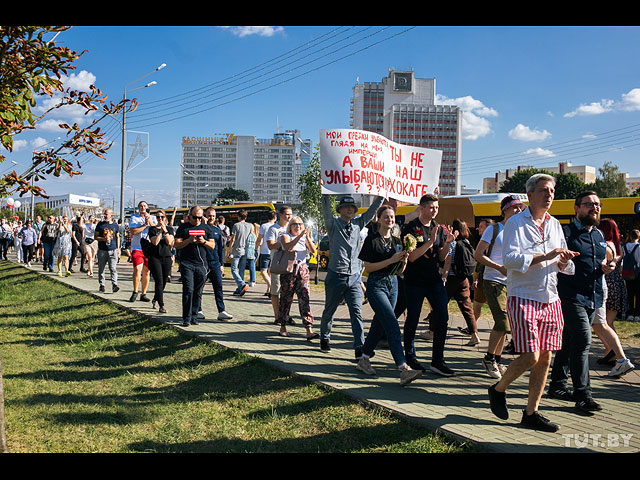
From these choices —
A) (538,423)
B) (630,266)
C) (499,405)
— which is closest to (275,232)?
(499,405)

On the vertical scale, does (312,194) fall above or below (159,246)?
above

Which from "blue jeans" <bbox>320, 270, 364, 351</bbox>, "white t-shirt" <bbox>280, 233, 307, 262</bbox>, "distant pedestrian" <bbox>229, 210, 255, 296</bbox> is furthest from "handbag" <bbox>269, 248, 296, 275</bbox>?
"distant pedestrian" <bbox>229, 210, 255, 296</bbox>

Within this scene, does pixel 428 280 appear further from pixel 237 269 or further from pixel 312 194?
pixel 312 194

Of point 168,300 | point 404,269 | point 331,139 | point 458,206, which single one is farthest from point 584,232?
point 168,300

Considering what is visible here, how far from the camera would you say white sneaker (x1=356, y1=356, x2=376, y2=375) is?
5898mm

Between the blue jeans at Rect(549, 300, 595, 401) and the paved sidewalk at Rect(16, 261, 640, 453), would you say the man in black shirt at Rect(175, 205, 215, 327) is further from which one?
the blue jeans at Rect(549, 300, 595, 401)

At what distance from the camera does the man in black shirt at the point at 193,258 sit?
8562 millimetres

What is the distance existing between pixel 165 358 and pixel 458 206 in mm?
4490

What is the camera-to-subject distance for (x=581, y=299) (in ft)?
16.2

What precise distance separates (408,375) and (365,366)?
26.6 inches

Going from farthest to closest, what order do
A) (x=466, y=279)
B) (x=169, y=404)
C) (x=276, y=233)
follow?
(x=276, y=233) → (x=466, y=279) → (x=169, y=404)

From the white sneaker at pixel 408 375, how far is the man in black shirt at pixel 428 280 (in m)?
0.51

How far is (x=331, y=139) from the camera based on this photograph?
7.07 metres

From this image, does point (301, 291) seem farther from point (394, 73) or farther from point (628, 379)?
point (394, 73)
